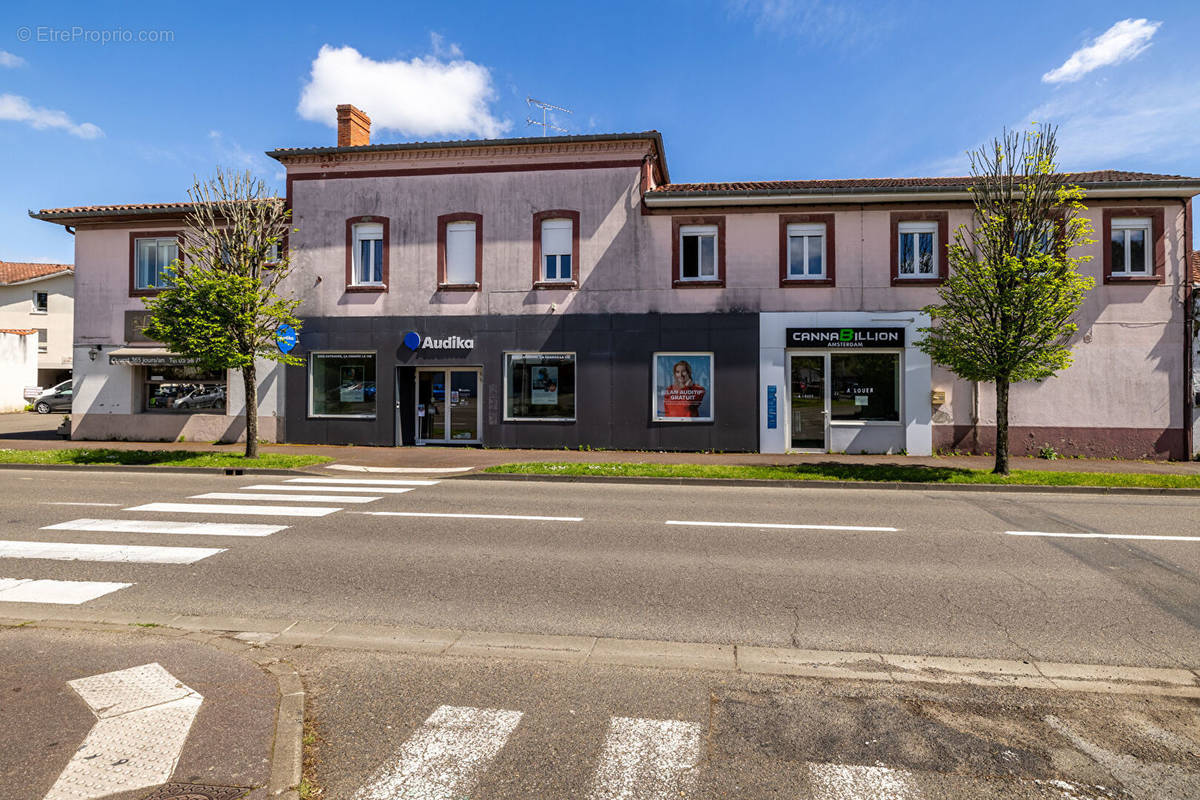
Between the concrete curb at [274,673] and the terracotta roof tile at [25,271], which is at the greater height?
the terracotta roof tile at [25,271]

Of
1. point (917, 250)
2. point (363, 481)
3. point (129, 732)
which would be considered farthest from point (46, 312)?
point (129, 732)

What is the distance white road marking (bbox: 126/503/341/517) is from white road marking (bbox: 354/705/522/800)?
259 inches

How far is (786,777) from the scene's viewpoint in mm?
3150

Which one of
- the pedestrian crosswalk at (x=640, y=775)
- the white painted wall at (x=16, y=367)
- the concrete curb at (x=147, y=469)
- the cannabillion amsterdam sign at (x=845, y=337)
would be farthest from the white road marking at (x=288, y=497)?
the white painted wall at (x=16, y=367)

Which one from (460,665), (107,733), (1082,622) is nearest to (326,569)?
(460,665)

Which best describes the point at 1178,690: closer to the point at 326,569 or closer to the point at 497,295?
the point at 326,569

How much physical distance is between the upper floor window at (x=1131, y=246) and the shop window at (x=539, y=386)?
1379 cm

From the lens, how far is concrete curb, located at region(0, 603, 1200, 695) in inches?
168

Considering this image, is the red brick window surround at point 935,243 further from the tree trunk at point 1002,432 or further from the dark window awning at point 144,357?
the dark window awning at point 144,357

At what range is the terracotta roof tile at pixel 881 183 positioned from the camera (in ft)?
57.3

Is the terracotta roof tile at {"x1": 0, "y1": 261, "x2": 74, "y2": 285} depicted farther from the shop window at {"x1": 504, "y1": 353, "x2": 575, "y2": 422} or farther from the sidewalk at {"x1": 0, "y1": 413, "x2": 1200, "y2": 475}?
the shop window at {"x1": 504, "y1": 353, "x2": 575, "y2": 422}

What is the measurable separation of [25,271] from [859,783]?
55.4m

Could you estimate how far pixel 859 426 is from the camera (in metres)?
17.8

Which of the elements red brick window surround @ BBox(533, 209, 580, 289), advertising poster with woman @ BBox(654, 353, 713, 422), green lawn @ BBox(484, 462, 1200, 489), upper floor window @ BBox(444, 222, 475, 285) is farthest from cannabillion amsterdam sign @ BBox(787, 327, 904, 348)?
upper floor window @ BBox(444, 222, 475, 285)
